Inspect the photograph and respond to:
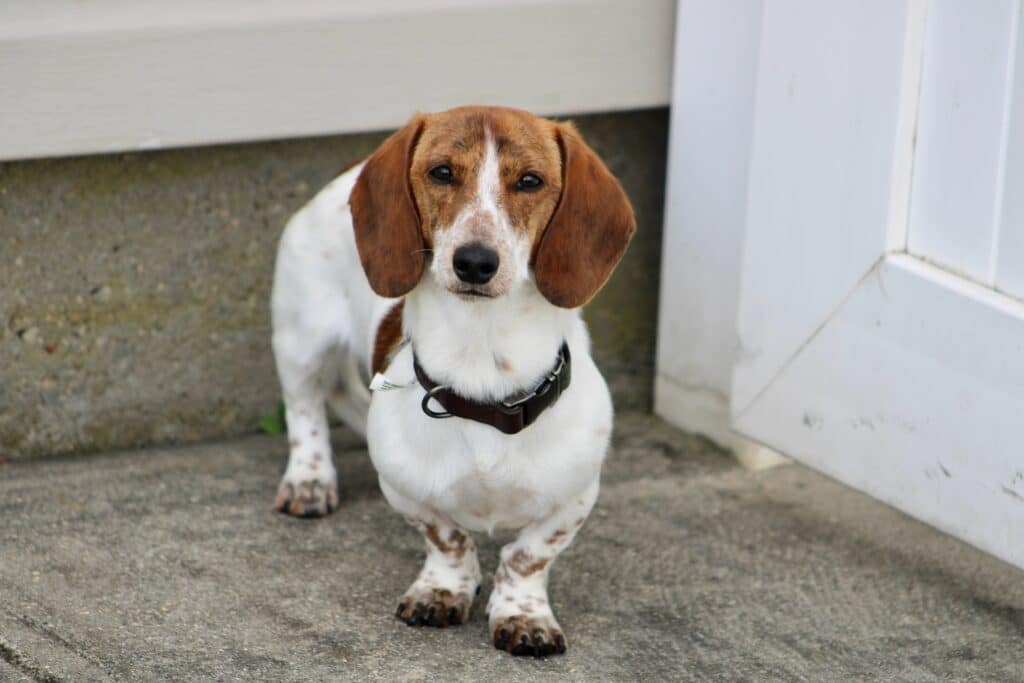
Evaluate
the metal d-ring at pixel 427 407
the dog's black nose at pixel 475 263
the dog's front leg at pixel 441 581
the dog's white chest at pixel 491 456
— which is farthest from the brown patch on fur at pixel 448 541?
the dog's black nose at pixel 475 263

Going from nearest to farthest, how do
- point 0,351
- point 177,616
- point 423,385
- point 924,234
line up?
point 423,385 < point 177,616 < point 924,234 < point 0,351

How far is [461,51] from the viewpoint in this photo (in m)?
4.19

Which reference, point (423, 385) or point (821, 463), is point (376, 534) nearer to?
point (423, 385)

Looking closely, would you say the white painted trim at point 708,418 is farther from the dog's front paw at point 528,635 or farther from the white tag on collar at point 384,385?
the white tag on collar at point 384,385

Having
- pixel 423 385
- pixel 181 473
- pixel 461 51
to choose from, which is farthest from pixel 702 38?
pixel 181 473

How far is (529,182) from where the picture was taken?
296 cm

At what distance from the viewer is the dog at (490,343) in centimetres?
293

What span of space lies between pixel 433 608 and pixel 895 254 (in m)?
1.49

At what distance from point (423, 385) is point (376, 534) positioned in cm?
88

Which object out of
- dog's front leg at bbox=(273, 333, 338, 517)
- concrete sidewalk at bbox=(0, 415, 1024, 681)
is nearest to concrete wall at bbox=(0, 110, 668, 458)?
concrete sidewalk at bbox=(0, 415, 1024, 681)

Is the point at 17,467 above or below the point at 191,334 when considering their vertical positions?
below

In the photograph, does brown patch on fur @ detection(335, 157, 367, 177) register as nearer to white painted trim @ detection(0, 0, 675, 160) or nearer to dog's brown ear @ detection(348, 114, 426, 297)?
white painted trim @ detection(0, 0, 675, 160)

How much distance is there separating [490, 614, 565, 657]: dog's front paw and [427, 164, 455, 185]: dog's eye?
1.01 metres

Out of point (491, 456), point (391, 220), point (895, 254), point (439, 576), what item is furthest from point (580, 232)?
point (895, 254)
